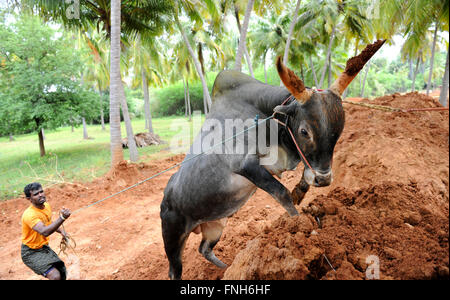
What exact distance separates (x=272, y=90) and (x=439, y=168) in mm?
3437

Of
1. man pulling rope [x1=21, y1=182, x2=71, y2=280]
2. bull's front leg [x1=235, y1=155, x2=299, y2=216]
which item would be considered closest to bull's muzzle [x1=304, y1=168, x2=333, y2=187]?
bull's front leg [x1=235, y1=155, x2=299, y2=216]

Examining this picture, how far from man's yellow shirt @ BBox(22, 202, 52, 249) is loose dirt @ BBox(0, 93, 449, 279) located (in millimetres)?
1628

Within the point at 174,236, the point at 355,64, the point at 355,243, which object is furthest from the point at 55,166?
the point at 355,64

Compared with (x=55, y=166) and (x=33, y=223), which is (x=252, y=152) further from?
(x=55, y=166)

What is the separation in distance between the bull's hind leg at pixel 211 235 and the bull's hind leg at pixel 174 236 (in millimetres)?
455

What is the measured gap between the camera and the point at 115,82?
8.02 m

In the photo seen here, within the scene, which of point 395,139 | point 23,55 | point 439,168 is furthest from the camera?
point 23,55

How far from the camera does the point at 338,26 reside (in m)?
16.8

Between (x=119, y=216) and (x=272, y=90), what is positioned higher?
(x=272, y=90)

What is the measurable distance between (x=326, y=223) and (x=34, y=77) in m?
13.5

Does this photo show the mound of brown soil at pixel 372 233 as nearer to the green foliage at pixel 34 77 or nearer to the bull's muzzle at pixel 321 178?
the bull's muzzle at pixel 321 178
